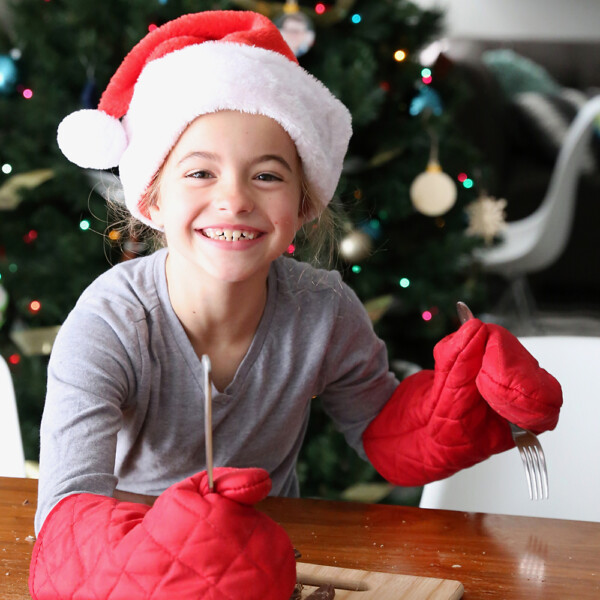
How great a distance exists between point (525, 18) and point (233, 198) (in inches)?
165

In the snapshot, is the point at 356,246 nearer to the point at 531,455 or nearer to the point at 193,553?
Answer: the point at 531,455

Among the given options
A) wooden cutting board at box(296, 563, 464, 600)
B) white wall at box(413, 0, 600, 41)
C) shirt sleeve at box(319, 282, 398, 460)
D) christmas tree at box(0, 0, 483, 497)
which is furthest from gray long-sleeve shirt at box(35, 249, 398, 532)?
white wall at box(413, 0, 600, 41)

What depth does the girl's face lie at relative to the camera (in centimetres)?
94

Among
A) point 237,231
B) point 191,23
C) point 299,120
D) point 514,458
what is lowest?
point 514,458

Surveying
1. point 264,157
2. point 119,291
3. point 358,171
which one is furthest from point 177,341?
point 358,171

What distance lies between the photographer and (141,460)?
1.07 metres

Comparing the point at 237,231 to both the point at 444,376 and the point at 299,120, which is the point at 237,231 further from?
the point at 444,376

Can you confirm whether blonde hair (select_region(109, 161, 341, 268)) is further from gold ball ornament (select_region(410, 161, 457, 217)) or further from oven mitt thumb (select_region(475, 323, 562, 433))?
gold ball ornament (select_region(410, 161, 457, 217))

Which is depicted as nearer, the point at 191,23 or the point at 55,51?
the point at 191,23

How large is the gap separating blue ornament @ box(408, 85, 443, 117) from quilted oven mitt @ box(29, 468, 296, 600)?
1.46 metres

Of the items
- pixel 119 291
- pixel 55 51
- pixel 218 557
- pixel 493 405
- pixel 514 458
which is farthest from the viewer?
pixel 55 51

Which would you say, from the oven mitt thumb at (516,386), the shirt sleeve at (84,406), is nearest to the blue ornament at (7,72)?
the shirt sleeve at (84,406)

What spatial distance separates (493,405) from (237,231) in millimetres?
331

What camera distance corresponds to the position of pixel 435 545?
2.86 ft
